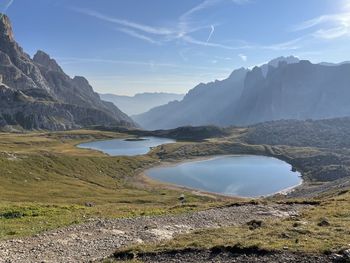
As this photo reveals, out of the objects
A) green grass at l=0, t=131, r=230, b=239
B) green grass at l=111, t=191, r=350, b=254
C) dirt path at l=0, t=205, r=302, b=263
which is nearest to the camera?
green grass at l=111, t=191, r=350, b=254

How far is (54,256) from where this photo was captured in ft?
89.0

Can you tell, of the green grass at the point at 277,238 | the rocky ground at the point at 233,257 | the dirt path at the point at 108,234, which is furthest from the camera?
the dirt path at the point at 108,234

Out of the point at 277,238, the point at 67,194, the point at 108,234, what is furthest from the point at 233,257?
the point at 67,194

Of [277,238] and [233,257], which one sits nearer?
[233,257]

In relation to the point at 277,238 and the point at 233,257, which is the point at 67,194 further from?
the point at 233,257

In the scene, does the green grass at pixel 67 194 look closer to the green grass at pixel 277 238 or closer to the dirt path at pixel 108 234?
the dirt path at pixel 108 234

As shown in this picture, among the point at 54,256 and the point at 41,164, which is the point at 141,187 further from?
the point at 54,256

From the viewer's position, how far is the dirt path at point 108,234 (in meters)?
27.3

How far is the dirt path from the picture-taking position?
27.3m

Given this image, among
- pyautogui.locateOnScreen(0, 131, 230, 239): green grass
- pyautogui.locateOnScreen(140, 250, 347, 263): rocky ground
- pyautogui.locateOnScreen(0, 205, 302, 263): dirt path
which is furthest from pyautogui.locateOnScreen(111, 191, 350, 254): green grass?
pyautogui.locateOnScreen(0, 131, 230, 239): green grass

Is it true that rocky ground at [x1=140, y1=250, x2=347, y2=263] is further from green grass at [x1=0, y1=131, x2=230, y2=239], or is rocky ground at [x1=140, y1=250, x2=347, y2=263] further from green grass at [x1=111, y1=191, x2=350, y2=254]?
green grass at [x1=0, y1=131, x2=230, y2=239]

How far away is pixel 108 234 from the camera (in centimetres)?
3288

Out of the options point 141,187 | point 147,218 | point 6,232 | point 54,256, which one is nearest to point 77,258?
point 54,256

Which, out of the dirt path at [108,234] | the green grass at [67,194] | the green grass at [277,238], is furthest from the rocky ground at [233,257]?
the green grass at [67,194]
